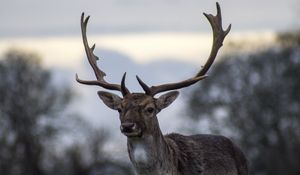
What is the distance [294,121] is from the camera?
6550cm

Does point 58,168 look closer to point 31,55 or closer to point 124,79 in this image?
point 31,55

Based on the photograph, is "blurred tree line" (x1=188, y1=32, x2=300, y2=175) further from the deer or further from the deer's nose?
the deer's nose

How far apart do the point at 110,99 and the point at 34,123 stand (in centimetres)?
5201

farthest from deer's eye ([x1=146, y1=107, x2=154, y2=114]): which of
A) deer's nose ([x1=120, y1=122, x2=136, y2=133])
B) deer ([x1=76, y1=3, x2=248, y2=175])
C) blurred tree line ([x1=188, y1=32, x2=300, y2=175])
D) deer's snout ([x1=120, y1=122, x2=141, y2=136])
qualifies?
blurred tree line ([x1=188, y1=32, x2=300, y2=175])

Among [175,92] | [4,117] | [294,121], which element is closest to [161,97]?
[175,92]

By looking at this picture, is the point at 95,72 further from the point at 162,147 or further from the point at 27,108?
the point at 27,108

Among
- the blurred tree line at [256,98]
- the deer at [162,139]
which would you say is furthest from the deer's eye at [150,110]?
the blurred tree line at [256,98]

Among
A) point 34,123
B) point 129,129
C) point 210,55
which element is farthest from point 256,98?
point 129,129

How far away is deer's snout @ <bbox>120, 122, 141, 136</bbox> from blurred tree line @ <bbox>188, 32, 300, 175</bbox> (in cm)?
4617

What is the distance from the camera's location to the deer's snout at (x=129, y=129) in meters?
18.3

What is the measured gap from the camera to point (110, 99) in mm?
20000

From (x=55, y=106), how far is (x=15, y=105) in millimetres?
2500

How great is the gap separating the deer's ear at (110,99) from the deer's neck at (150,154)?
0.85 metres

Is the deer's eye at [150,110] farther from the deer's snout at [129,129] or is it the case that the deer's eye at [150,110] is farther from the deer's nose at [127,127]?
the deer's nose at [127,127]
